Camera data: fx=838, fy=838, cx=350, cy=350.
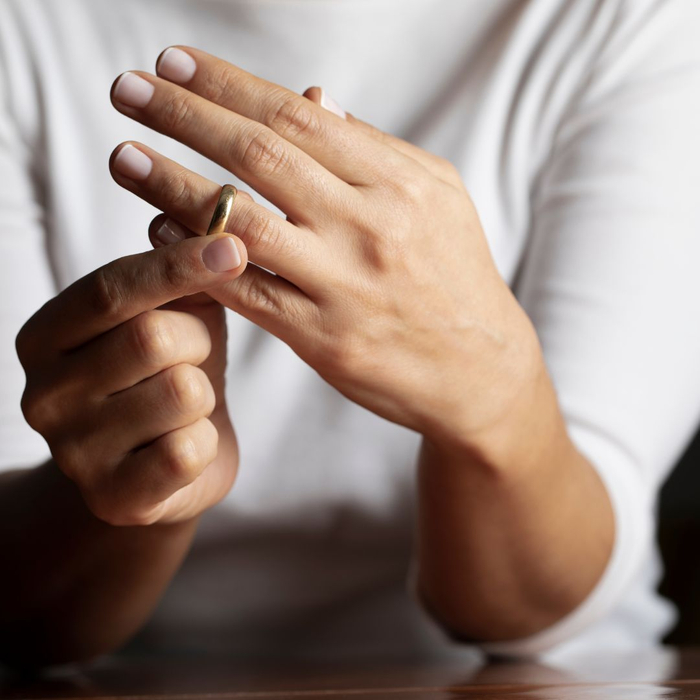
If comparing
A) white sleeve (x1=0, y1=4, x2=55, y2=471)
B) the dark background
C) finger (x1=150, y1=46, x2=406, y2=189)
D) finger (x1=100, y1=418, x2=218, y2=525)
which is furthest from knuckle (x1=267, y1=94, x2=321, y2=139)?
the dark background

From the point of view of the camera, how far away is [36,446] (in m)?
0.50

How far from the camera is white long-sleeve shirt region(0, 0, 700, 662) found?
1.71ft

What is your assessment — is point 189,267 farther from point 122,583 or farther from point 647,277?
point 647,277

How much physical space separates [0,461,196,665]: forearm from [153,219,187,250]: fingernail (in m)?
0.15

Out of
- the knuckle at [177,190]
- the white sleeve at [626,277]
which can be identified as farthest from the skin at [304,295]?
the white sleeve at [626,277]

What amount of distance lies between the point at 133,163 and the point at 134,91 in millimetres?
31

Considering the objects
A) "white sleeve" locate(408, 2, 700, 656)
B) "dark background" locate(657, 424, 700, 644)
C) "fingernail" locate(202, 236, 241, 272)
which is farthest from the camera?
"dark background" locate(657, 424, 700, 644)

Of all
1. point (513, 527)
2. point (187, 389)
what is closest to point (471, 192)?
point (513, 527)

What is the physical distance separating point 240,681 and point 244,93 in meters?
0.25

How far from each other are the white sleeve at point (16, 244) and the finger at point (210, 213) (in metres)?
0.23

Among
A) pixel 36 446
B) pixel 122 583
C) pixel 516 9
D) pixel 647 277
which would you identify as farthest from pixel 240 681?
pixel 516 9

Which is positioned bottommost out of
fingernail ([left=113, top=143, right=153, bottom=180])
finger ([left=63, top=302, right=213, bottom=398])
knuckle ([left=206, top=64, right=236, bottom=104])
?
finger ([left=63, top=302, right=213, bottom=398])

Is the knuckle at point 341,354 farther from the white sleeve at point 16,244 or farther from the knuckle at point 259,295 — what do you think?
the white sleeve at point 16,244

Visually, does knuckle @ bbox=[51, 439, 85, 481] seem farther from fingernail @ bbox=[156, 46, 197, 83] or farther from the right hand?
fingernail @ bbox=[156, 46, 197, 83]
